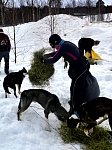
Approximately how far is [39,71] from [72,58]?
6.27ft

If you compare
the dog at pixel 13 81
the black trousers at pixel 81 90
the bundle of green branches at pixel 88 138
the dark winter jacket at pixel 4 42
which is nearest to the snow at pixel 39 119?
the bundle of green branches at pixel 88 138

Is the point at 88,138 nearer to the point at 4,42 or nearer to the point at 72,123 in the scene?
the point at 72,123

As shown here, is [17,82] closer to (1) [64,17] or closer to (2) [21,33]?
(2) [21,33]

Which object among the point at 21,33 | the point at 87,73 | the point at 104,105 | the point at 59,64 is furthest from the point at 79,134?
the point at 21,33

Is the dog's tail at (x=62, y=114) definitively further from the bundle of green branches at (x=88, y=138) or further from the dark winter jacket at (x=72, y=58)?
the dark winter jacket at (x=72, y=58)

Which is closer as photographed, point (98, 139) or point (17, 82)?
point (98, 139)

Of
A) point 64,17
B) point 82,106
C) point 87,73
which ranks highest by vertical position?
point 64,17

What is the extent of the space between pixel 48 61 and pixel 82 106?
3.28 feet

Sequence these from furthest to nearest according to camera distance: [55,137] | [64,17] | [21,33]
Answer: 1. [64,17]
2. [21,33]
3. [55,137]

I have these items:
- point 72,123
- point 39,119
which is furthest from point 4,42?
point 72,123

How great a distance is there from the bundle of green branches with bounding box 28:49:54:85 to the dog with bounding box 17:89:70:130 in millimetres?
1402

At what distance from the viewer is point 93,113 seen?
16.2 ft

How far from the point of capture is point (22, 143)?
197 inches

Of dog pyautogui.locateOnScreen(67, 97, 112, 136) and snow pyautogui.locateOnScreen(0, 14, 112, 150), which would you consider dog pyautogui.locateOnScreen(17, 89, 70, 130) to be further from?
dog pyautogui.locateOnScreen(67, 97, 112, 136)
